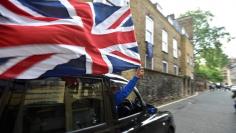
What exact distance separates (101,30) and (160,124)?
254 centimetres

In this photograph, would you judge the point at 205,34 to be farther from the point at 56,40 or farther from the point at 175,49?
the point at 56,40

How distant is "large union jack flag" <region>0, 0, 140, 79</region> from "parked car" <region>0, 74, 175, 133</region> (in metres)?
0.22

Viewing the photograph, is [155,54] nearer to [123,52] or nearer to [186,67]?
[186,67]

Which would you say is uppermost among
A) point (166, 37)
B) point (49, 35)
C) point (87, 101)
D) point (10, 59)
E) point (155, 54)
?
point (166, 37)

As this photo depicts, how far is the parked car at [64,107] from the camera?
3.03m

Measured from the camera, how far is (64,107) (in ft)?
12.0

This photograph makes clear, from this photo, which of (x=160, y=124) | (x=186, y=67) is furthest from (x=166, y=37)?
(x=160, y=124)

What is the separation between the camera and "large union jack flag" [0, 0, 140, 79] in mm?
2895

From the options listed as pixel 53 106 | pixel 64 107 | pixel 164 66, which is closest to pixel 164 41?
pixel 164 66

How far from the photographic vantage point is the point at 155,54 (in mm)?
22641

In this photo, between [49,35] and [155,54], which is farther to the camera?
[155,54]

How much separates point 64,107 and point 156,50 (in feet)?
64.1

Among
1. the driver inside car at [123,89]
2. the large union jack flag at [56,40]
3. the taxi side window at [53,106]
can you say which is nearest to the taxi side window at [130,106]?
the driver inside car at [123,89]

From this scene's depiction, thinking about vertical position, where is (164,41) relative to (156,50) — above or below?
above
